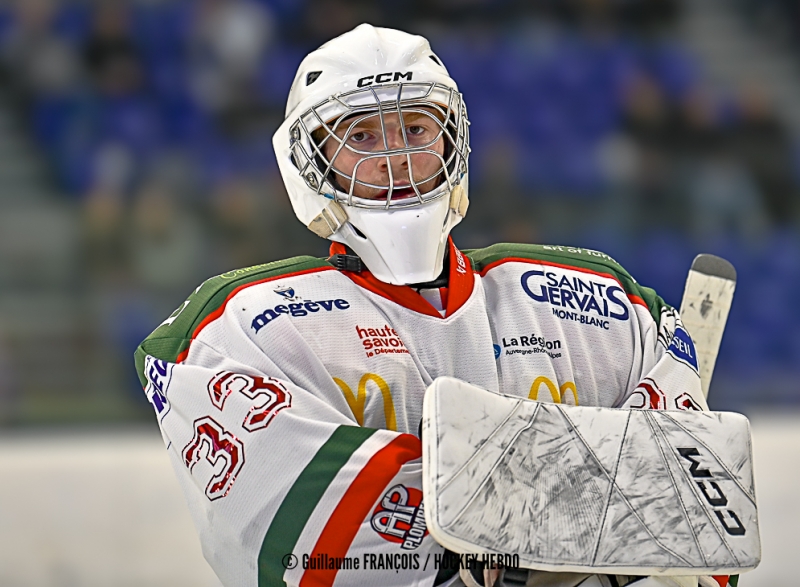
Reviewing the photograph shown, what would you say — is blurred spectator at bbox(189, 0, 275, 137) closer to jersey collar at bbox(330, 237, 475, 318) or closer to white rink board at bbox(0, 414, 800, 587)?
white rink board at bbox(0, 414, 800, 587)

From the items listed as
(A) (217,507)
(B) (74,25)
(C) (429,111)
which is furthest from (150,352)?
(B) (74,25)

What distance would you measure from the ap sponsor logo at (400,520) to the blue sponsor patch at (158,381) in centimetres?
40

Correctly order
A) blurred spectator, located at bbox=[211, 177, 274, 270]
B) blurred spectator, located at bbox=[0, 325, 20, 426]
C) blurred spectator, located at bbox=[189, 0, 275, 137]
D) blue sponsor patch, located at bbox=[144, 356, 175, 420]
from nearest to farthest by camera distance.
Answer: blue sponsor patch, located at bbox=[144, 356, 175, 420], blurred spectator, located at bbox=[0, 325, 20, 426], blurred spectator, located at bbox=[211, 177, 274, 270], blurred spectator, located at bbox=[189, 0, 275, 137]

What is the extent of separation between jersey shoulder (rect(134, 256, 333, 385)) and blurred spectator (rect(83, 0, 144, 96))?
3426 millimetres

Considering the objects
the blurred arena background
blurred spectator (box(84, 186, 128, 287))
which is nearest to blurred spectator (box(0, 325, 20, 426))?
the blurred arena background

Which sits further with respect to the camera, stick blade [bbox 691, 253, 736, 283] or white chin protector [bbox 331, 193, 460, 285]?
stick blade [bbox 691, 253, 736, 283]

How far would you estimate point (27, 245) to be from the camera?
4289 millimetres

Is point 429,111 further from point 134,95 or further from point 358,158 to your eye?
point 134,95

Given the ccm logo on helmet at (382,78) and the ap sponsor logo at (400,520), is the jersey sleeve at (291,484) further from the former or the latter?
the ccm logo on helmet at (382,78)

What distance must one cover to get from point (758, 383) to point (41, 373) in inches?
102

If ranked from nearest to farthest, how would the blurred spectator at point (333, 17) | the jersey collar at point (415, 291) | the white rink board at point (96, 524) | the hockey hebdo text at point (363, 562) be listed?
the hockey hebdo text at point (363, 562) → the jersey collar at point (415, 291) → the white rink board at point (96, 524) → the blurred spectator at point (333, 17)

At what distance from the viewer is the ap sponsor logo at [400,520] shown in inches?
62.4

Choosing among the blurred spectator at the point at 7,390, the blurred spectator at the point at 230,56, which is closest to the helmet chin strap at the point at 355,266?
the blurred spectator at the point at 7,390

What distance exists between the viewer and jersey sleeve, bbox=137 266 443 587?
1.58m
